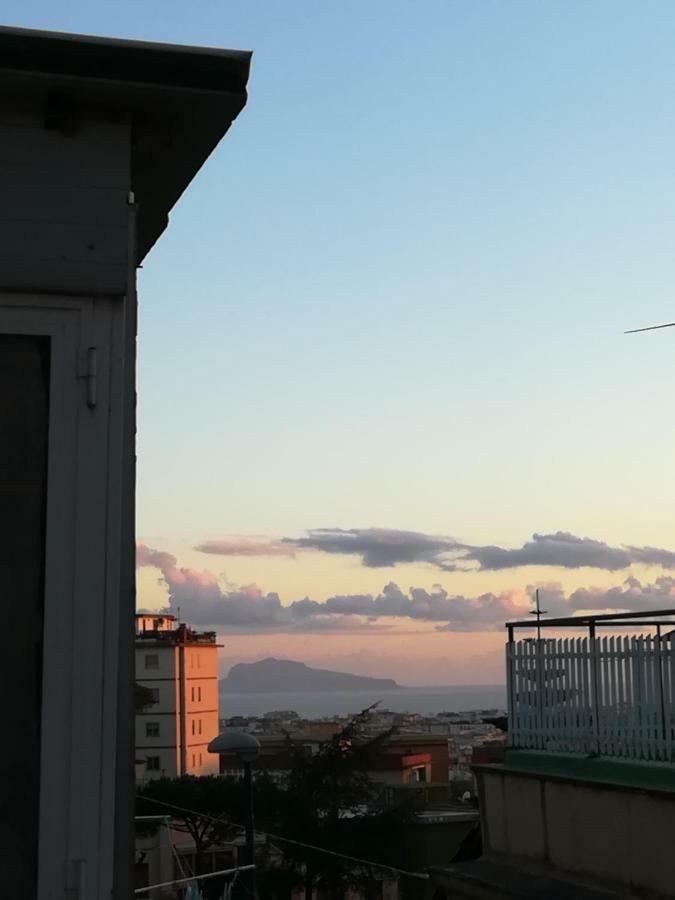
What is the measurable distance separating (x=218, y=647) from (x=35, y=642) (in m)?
115

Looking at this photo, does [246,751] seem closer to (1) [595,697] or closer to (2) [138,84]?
(1) [595,697]

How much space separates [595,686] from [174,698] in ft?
330

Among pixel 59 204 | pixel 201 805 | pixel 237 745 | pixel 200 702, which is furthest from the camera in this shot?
pixel 200 702

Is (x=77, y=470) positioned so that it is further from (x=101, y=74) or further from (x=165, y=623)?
(x=165, y=623)

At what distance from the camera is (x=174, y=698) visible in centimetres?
10819

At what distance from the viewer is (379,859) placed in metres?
48.4

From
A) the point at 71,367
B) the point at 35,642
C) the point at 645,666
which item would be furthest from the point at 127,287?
the point at 645,666

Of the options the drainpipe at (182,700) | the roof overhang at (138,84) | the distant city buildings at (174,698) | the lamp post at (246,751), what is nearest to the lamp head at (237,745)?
the lamp post at (246,751)

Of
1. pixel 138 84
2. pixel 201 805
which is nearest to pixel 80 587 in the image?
pixel 138 84

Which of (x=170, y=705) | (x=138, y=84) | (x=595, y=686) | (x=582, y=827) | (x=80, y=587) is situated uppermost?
(x=138, y=84)

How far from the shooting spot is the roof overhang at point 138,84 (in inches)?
→ 167

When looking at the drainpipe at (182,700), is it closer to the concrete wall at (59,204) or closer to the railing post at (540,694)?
the railing post at (540,694)

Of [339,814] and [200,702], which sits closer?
[339,814]

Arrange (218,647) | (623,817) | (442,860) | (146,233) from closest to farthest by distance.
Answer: (146,233) < (623,817) < (442,860) < (218,647)
